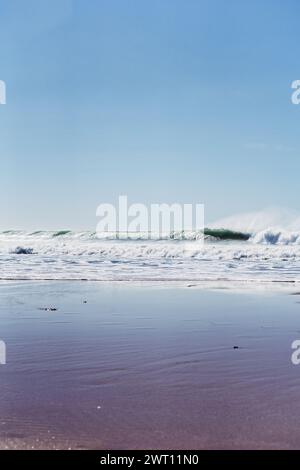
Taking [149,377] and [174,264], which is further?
[174,264]

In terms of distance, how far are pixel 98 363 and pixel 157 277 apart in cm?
726

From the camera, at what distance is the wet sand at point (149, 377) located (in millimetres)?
2312

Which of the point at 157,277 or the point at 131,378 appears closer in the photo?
the point at 131,378

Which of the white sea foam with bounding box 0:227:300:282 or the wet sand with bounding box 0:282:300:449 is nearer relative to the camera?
the wet sand with bounding box 0:282:300:449

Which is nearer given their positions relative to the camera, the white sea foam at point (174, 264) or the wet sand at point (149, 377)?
the wet sand at point (149, 377)

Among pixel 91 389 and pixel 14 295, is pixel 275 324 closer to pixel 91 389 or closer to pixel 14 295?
pixel 91 389

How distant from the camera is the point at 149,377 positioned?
3.29 metres

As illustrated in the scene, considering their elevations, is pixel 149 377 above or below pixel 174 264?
above

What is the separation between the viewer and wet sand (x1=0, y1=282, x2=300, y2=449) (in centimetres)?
231

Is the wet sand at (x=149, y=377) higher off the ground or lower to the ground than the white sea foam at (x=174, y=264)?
higher

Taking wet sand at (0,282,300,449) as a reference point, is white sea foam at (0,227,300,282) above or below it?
below
